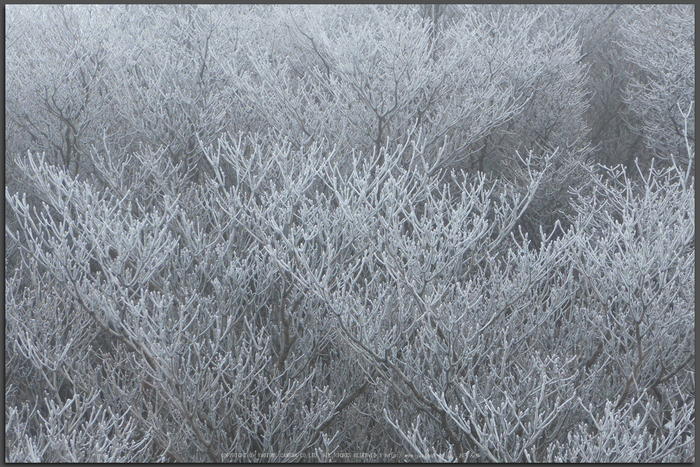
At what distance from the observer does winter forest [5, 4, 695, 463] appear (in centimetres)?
328

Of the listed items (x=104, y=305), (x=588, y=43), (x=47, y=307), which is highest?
(x=588, y=43)

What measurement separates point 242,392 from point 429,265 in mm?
1616

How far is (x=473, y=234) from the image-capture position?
10.8 ft

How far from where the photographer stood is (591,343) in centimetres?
406

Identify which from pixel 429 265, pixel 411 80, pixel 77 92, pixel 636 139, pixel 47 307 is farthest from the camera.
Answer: pixel 636 139

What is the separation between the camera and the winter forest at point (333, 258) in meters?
3.28

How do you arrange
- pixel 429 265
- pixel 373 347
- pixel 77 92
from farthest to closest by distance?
pixel 77 92, pixel 373 347, pixel 429 265

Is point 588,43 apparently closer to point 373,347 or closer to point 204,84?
point 204,84

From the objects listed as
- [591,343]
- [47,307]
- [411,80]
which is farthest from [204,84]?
[591,343]

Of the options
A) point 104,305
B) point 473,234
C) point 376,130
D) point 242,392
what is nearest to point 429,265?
point 473,234

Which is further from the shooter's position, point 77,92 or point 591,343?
point 77,92

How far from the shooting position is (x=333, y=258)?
132 inches

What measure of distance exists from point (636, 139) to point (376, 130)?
179 inches

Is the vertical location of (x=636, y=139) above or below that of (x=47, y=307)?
above
